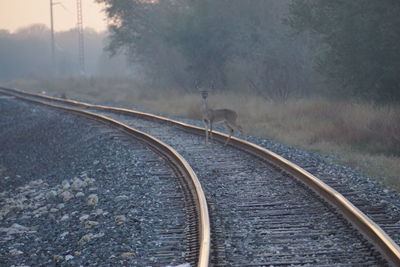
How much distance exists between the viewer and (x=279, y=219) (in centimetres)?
783

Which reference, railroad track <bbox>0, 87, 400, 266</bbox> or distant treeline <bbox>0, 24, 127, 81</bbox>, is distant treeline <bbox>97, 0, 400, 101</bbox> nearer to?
→ railroad track <bbox>0, 87, 400, 266</bbox>

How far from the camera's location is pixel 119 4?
48250mm

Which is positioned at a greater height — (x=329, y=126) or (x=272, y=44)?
(x=272, y=44)

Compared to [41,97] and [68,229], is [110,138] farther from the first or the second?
[41,97]

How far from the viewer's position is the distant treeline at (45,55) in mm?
88312

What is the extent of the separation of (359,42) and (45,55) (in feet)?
327

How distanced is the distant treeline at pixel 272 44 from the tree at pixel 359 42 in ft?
0.10

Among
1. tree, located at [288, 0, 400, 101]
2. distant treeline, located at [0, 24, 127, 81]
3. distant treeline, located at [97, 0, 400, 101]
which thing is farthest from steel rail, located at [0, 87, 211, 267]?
distant treeline, located at [0, 24, 127, 81]

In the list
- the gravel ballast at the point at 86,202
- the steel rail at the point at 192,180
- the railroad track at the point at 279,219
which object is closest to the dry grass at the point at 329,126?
the railroad track at the point at 279,219

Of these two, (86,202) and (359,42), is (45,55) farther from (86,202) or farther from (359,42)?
(86,202)

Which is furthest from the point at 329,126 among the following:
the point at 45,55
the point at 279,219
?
the point at 45,55

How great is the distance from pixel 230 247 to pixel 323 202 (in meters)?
2.16

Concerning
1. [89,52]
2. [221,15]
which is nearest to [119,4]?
[221,15]

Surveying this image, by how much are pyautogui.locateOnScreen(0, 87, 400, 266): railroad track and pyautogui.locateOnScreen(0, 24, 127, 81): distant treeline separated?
67.0 metres
